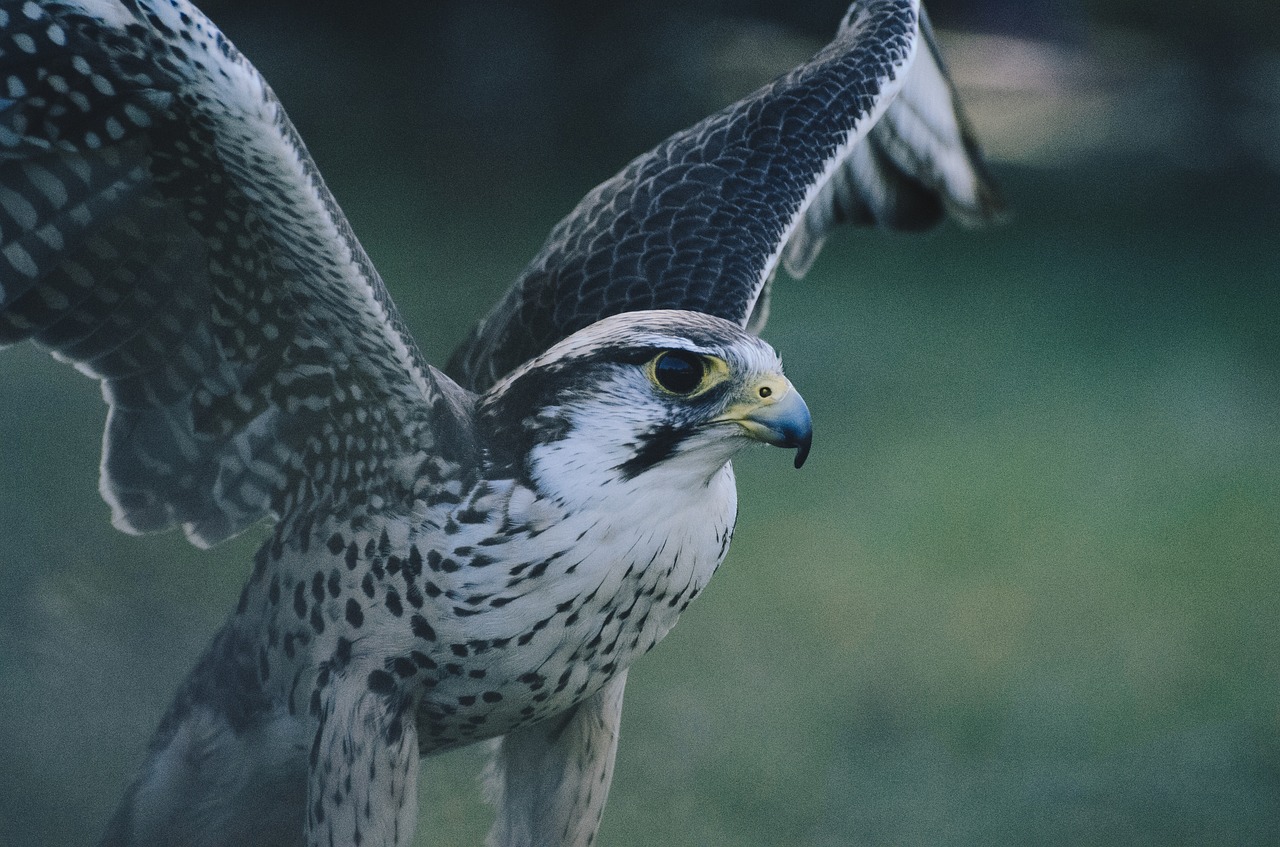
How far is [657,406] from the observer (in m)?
1.94

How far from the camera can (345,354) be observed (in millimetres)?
2123

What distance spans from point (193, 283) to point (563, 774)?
108cm

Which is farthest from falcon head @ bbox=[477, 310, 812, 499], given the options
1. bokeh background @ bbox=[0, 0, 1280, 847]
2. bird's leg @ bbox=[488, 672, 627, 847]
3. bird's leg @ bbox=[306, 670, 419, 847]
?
bokeh background @ bbox=[0, 0, 1280, 847]

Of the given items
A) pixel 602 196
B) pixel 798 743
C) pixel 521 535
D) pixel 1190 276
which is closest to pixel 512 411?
pixel 521 535

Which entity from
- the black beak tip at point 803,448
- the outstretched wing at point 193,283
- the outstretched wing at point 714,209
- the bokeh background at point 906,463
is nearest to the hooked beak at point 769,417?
the black beak tip at point 803,448

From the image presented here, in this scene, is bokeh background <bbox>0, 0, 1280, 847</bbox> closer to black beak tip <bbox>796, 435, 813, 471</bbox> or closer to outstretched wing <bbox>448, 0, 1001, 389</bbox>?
outstretched wing <bbox>448, 0, 1001, 389</bbox>

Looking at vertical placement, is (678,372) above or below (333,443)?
above

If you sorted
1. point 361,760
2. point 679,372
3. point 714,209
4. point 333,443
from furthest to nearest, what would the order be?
point 714,209 → point 333,443 → point 361,760 → point 679,372

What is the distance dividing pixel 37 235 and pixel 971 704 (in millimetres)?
3005

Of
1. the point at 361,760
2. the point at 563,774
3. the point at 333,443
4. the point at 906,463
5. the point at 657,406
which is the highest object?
the point at 657,406

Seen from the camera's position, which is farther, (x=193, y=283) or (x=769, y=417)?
(x=193, y=283)

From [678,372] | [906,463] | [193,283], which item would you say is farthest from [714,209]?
[906,463]

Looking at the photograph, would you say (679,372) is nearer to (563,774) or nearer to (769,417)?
(769,417)

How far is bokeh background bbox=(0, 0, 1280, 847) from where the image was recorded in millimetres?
3713
